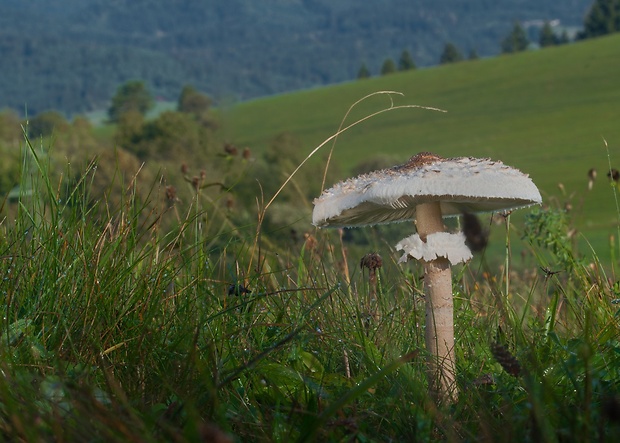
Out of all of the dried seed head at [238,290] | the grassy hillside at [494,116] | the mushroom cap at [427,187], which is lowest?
the grassy hillside at [494,116]

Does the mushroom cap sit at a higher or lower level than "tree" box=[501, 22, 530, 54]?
higher

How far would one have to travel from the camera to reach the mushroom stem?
251 cm

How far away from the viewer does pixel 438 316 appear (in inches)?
108

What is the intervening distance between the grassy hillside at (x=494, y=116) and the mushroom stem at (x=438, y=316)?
4534cm

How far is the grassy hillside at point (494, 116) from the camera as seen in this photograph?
59.0 m

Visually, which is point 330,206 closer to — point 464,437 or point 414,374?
point 414,374

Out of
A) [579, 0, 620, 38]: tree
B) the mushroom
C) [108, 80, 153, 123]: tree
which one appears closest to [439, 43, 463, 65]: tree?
[579, 0, 620, 38]: tree

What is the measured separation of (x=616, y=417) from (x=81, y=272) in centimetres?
201

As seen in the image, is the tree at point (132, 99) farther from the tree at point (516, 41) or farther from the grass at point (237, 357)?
the grass at point (237, 357)

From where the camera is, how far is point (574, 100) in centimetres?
7044

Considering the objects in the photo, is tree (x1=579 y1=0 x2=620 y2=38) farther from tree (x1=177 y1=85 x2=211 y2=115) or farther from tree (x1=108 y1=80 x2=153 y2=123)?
tree (x1=108 y1=80 x2=153 y2=123)

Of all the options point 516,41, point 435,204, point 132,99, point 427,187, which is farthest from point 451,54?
point 427,187

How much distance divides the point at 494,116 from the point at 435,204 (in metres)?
71.7

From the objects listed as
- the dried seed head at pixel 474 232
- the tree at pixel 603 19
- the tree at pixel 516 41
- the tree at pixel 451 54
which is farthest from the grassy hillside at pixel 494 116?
the dried seed head at pixel 474 232
